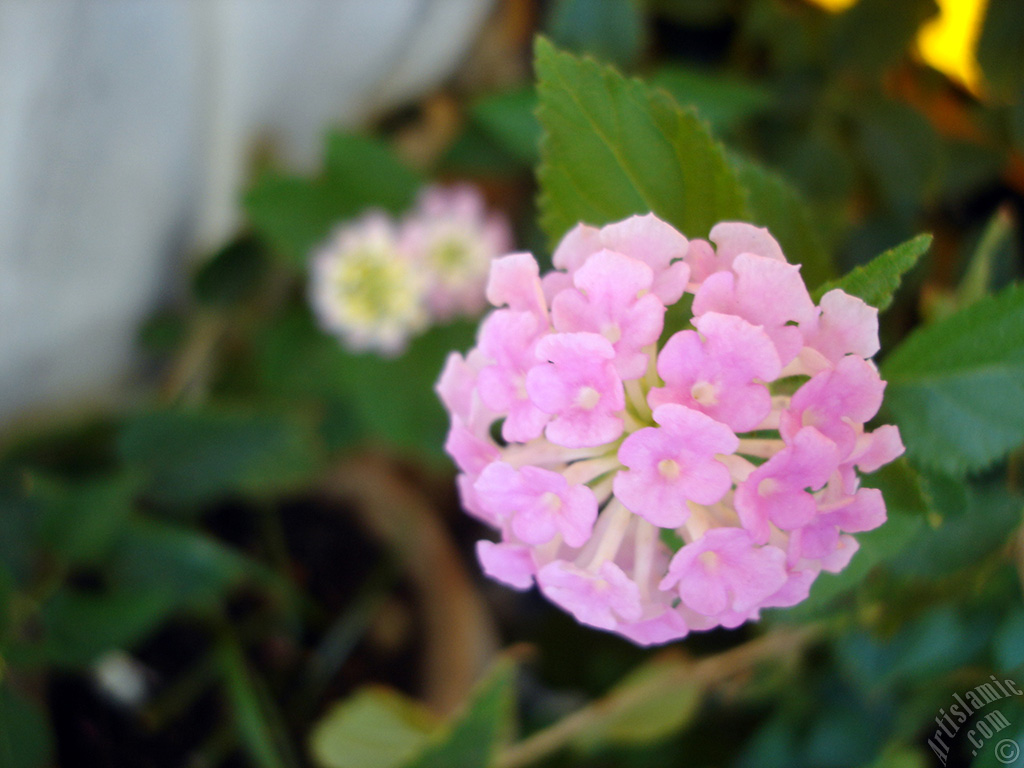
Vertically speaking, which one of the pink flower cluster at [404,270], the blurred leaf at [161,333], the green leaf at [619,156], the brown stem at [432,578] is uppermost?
the green leaf at [619,156]

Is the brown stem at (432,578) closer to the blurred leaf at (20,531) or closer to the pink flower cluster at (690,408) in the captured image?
the blurred leaf at (20,531)

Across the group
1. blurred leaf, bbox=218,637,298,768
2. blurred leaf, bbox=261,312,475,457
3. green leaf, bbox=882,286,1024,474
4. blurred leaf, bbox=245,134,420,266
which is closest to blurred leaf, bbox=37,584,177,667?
blurred leaf, bbox=218,637,298,768

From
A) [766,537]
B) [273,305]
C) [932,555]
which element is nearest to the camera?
[766,537]

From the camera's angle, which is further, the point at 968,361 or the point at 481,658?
the point at 481,658

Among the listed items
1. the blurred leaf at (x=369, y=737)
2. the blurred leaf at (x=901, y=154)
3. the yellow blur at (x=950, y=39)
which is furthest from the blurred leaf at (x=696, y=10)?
the blurred leaf at (x=369, y=737)

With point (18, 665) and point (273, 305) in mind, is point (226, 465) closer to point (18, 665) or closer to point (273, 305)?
→ point (18, 665)

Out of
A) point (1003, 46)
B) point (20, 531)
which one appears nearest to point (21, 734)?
point (20, 531)

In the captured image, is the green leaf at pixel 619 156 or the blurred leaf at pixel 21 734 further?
the blurred leaf at pixel 21 734

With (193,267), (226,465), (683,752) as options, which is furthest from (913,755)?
(193,267)
